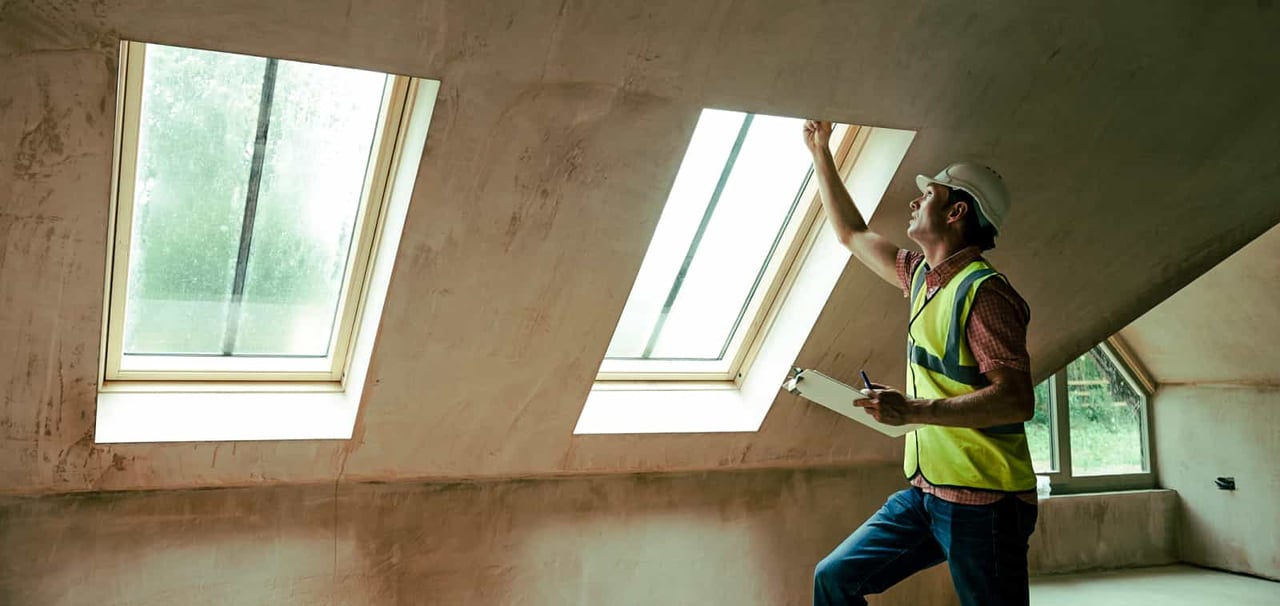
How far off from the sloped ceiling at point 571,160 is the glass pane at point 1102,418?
2.32 meters

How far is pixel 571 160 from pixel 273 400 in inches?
50.7

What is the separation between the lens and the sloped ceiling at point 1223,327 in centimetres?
514

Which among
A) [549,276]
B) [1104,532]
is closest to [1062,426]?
[1104,532]

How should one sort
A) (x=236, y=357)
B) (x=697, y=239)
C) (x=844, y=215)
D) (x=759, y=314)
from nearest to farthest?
1. (x=844, y=215)
2. (x=236, y=357)
3. (x=697, y=239)
4. (x=759, y=314)

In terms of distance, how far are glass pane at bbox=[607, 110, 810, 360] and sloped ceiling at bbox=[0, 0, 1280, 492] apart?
0.36 m

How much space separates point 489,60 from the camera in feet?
7.72

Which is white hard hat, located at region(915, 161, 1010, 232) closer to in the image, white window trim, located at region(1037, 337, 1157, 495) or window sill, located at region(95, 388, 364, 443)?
window sill, located at region(95, 388, 364, 443)

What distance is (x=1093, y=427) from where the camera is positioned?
19.7 feet

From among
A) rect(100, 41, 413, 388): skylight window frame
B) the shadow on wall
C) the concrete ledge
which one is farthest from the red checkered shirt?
the concrete ledge

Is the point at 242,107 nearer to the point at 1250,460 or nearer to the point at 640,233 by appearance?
the point at 640,233

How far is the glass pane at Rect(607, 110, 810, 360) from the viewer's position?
3.36m

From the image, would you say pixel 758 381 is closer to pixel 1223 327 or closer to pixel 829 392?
pixel 829 392

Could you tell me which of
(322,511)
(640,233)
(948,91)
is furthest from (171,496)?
(948,91)

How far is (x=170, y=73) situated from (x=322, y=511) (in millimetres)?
1425
